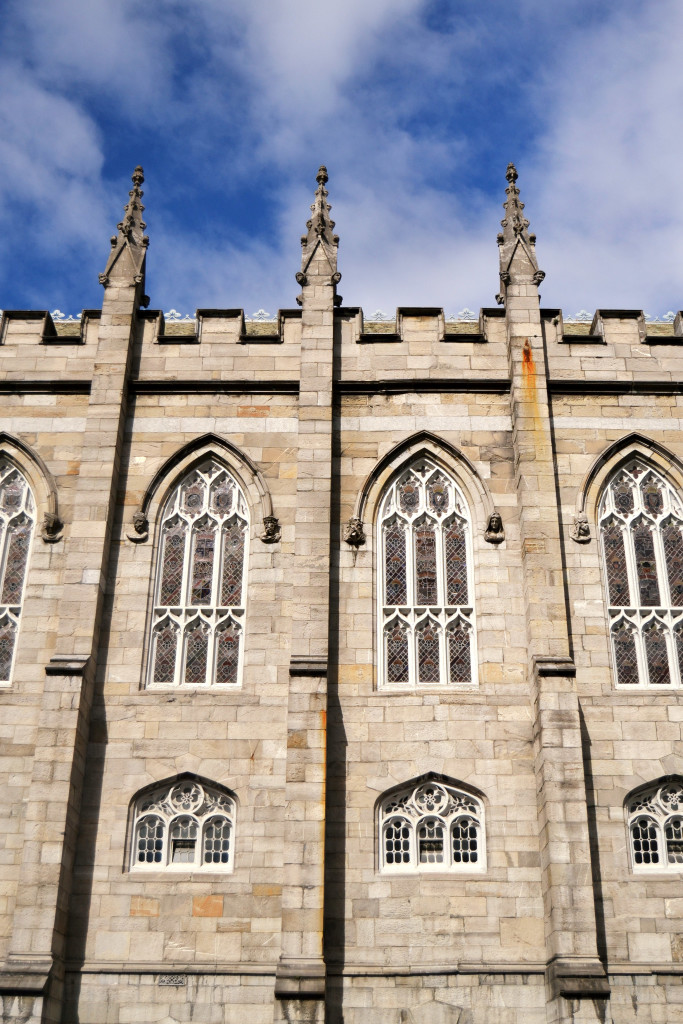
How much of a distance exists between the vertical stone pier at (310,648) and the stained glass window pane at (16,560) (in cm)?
440

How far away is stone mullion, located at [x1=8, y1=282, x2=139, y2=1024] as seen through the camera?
14359mm

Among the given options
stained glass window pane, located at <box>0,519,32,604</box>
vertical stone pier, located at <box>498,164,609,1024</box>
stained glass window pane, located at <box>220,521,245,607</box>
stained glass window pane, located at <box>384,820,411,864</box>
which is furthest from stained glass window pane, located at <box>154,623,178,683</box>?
vertical stone pier, located at <box>498,164,609,1024</box>

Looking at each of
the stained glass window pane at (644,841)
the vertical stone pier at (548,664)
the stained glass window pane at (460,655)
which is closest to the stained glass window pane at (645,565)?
Answer: the vertical stone pier at (548,664)

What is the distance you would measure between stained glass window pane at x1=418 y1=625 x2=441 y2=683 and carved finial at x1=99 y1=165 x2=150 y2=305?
25.1 ft

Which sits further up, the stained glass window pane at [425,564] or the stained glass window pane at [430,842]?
the stained glass window pane at [425,564]

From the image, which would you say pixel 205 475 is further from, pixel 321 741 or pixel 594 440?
pixel 594 440

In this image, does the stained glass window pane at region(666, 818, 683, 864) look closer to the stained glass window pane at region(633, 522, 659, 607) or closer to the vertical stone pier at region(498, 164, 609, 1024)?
the vertical stone pier at region(498, 164, 609, 1024)

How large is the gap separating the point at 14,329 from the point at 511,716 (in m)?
10.7

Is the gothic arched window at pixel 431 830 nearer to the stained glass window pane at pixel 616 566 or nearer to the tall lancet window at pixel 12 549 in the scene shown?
the stained glass window pane at pixel 616 566

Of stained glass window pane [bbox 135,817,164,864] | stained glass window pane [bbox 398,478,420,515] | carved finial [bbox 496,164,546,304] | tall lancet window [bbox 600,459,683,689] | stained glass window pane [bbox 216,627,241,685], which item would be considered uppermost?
carved finial [bbox 496,164,546,304]

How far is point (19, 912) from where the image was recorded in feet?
47.4

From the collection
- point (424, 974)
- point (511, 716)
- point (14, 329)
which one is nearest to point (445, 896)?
point (424, 974)

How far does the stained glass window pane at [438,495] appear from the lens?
58.7ft

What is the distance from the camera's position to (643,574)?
17.4 meters
